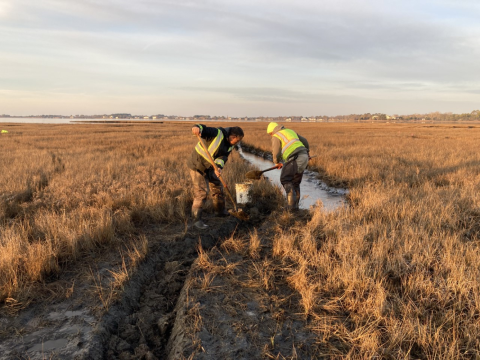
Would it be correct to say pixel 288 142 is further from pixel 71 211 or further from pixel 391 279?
pixel 71 211

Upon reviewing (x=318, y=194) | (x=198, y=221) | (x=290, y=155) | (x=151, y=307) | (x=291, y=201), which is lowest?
(x=151, y=307)

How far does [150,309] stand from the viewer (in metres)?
2.86

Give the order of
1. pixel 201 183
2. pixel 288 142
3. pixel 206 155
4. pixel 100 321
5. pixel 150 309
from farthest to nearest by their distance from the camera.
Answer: pixel 288 142, pixel 201 183, pixel 206 155, pixel 150 309, pixel 100 321

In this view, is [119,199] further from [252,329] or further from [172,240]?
[252,329]

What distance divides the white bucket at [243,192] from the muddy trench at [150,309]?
77.3 inches

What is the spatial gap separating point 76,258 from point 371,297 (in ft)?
12.2

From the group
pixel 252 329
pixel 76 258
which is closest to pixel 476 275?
pixel 252 329

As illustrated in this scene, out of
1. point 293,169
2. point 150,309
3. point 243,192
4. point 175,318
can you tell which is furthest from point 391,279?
point 243,192

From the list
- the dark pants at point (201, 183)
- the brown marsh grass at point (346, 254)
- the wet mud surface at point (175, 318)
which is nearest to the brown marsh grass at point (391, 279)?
the brown marsh grass at point (346, 254)

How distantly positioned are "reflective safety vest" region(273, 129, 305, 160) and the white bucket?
3.48 feet

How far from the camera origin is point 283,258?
12.3 ft

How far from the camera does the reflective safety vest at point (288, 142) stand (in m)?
5.88

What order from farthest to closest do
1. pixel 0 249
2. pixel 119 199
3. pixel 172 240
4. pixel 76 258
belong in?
pixel 119 199 → pixel 172 240 → pixel 76 258 → pixel 0 249

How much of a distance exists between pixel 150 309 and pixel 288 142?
4.26 meters
